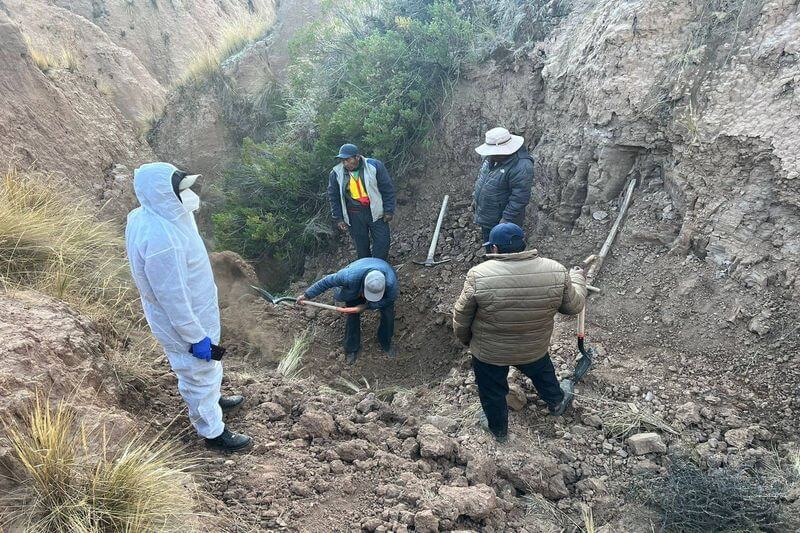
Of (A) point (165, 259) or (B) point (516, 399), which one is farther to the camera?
(B) point (516, 399)

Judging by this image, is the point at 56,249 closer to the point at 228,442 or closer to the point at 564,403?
the point at 228,442

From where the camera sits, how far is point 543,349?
332cm

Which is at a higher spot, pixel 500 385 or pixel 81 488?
pixel 81 488

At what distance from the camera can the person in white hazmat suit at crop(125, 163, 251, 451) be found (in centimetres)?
261

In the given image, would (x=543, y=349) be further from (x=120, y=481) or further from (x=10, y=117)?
(x=10, y=117)

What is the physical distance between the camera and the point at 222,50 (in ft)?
31.3

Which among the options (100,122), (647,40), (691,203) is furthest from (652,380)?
(100,122)

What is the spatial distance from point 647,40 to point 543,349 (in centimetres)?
331

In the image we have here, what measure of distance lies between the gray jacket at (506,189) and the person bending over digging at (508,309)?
149 centimetres

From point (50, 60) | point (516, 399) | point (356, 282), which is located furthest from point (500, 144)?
point (50, 60)

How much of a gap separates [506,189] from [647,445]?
260cm

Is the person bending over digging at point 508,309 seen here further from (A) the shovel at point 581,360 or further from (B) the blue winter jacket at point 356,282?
(B) the blue winter jacket at point 356,282

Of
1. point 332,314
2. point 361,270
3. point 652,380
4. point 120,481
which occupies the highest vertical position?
point 120,481

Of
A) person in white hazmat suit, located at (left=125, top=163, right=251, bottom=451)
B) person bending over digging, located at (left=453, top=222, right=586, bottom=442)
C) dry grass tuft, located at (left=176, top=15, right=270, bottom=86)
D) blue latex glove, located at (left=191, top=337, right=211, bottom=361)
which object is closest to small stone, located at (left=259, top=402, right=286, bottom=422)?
person in white hazmat suit, located at (left=125, top=163, right=251, bottom=451)
